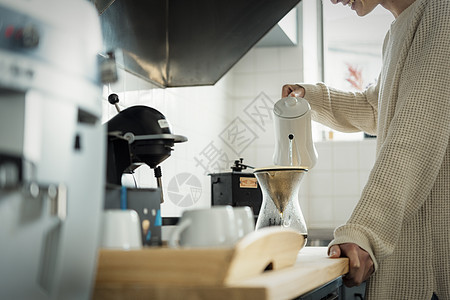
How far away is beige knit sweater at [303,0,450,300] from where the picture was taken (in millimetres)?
1237

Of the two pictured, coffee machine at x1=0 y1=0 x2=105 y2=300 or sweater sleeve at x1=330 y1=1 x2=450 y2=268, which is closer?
coffee machine at x1=0 y1=0 x2=105 y2=300

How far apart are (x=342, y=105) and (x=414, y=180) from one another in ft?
2.47

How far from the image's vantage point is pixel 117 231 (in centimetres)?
69

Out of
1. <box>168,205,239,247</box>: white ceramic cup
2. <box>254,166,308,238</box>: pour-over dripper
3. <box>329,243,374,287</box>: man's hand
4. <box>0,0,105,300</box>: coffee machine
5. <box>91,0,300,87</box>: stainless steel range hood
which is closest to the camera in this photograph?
<box>0,0,105,300</box>: coffee machine

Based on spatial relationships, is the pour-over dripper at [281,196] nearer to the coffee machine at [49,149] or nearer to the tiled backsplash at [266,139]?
the coffee machine at [49,149]

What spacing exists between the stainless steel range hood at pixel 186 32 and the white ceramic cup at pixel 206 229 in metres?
1.17

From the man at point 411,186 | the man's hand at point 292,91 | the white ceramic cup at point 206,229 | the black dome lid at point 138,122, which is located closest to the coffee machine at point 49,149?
the white ceramic cup at point 206,229

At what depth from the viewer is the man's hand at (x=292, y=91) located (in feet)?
6.39

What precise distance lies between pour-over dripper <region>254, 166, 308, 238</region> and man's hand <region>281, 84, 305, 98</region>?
550 millimetres

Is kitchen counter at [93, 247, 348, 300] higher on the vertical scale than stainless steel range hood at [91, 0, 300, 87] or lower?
lower

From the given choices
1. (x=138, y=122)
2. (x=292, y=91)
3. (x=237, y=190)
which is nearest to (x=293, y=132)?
(x=292, y=91)

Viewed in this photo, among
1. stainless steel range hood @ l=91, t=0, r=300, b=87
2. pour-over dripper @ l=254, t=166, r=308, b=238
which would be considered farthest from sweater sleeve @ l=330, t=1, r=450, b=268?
stainless steel range hood @ l=91, t=0, r=300, b=87

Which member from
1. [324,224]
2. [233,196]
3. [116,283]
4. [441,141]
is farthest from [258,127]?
[116,283]

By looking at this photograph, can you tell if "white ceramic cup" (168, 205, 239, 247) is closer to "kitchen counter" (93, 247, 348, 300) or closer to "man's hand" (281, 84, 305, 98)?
"kitchen counter" (93, 247, 348, 300)
